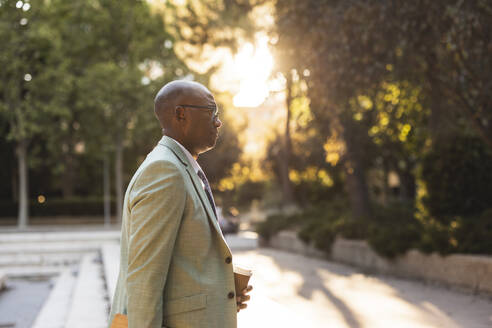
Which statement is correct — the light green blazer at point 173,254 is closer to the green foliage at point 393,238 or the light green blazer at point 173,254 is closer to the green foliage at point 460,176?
the green foliage at point 393,238

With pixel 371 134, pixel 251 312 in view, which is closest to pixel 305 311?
pixel 251 312

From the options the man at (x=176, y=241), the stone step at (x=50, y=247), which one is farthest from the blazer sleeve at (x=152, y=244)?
the stone step at (x=50, y=247)

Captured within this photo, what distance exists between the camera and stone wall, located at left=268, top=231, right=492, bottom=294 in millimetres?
8562

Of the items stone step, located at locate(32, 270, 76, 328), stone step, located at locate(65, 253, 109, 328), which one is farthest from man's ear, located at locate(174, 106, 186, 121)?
stone step, located at locate(32, 270, 76, 328)

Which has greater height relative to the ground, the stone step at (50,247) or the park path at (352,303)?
the stone step at (50,247)

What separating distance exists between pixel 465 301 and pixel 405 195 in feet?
75.0

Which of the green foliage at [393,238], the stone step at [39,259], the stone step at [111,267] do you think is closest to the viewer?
the stone step at [111,267]

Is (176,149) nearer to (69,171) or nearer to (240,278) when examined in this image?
(240,278)

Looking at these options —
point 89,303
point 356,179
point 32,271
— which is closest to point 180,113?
point 89,303

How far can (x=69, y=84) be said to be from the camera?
2891 cm

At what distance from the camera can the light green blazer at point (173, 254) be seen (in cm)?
198

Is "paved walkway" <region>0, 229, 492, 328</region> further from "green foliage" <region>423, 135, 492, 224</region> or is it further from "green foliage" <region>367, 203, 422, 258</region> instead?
"green foliage" <region>423, 135, 492, 224</region>

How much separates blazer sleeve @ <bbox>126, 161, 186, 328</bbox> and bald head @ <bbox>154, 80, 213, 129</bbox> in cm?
34

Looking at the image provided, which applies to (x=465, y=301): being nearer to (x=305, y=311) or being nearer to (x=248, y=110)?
(x=305, y=311)
